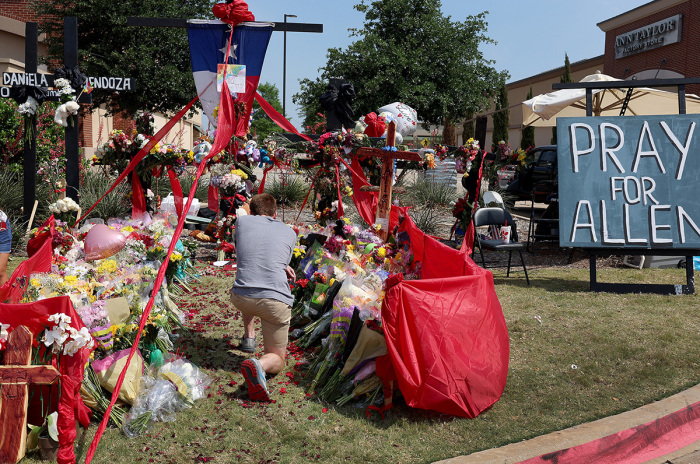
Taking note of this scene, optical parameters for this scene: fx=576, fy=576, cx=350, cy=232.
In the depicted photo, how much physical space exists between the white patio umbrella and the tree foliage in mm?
7206

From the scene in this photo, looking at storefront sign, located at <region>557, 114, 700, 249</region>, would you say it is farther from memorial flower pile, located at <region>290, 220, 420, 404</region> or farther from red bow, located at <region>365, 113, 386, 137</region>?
memorial flower pile, located at <region>290, 220, 420, 404</region>

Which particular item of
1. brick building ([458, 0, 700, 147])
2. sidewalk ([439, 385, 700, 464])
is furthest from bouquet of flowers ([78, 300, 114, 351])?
brick building ([458, 0, 700, 147])

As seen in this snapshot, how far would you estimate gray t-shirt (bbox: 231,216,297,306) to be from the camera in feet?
14.2

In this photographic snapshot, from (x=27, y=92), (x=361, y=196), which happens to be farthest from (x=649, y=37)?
(x=27, y=92)

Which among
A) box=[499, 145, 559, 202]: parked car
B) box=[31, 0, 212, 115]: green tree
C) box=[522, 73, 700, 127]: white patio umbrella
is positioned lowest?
box=[499, 145, 559, 202]: parked car

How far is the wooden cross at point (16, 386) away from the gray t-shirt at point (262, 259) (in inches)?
57.6

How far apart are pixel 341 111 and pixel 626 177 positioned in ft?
12.1

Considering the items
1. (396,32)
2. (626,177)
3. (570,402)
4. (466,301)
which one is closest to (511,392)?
(570,402)

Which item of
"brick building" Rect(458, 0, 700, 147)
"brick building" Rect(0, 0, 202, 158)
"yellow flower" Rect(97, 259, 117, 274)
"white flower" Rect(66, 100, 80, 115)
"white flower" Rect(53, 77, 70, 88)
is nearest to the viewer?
"yellow flower" Rect(97, 259, 117, 274)

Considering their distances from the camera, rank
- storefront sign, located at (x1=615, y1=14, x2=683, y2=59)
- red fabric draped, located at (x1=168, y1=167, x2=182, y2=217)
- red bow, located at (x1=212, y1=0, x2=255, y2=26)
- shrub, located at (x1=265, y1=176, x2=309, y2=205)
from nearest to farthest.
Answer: red bow, located at (x1=212, y1=0, x2=255, y2=26)
red fabric draped, located at (x1=168, y1=167, x2=182, y2=217)
shrub, located at (x1=265, y1=176, x2=309, y2=205)
storefront sign, located at (x1=615, y1=14, x2=683, y2=59)

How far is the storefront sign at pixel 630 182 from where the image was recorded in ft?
23.1

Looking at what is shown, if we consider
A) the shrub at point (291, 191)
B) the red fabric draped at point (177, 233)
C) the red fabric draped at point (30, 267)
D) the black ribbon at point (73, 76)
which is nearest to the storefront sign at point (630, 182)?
the red fabric draped at point (177, 233)

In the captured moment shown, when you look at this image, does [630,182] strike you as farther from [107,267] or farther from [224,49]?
[107,267]

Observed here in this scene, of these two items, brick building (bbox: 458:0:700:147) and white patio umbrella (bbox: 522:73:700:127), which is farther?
brick building (bbox: 458:0:700:147)
